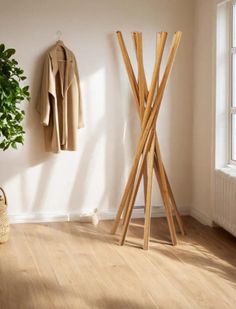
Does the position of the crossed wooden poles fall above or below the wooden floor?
above

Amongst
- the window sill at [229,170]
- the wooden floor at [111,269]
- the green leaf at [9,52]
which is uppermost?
the green leaf at [9,52]

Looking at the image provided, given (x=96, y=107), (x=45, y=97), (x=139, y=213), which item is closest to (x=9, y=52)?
(x=45, y=97)

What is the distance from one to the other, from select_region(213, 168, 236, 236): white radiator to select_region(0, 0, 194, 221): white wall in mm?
413

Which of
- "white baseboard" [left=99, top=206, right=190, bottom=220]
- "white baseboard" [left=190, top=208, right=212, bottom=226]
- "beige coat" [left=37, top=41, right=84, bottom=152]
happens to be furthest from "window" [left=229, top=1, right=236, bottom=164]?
"beige coat" [left=37, top=41, right=84, bottom=152]

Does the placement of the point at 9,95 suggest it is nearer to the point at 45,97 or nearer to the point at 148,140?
the point at 45,97

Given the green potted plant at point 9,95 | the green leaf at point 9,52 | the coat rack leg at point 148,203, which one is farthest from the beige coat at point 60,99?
the coat rack leg at point 148,203

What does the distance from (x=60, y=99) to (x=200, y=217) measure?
1870mm

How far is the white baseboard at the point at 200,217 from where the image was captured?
535 centimetres

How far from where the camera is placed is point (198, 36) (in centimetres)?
552

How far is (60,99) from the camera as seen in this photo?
5281 mm

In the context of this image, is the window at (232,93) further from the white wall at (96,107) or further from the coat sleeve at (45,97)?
the coat sleeve at (45,97)

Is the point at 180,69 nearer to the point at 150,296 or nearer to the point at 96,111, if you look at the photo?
the point at 96,111

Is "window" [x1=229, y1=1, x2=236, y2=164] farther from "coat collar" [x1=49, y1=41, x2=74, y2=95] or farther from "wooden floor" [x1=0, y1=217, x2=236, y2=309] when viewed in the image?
"coat collar" [x1=49, y1=41, x2=74, y2=95]

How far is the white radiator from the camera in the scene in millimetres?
4732
